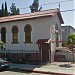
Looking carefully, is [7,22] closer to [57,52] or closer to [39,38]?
[39,38]

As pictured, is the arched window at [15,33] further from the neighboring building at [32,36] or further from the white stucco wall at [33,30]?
the white stucco wall at [33,30]

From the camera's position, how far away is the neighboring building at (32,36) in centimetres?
2441

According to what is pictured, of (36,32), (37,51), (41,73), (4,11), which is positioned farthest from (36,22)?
(4,11)

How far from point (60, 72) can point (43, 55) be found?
6.30 meters

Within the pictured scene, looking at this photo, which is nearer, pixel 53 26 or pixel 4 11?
pixel 53 26

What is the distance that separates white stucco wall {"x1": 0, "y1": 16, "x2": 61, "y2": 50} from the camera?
24484 millimetres

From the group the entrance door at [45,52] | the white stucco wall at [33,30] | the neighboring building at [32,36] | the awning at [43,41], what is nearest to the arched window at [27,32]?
the neighboring building at [32,36]

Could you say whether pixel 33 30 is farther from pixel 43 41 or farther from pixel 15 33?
pixel 15 33

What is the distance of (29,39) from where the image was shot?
25891mm

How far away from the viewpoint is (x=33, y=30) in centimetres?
2533

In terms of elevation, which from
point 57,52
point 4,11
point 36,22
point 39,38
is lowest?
point 57,52

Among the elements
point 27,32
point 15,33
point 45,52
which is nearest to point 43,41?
point 45,52

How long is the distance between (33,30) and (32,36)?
0.71 metres

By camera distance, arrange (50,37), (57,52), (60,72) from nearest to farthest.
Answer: (60,72) → (50,37) → (57,52)
